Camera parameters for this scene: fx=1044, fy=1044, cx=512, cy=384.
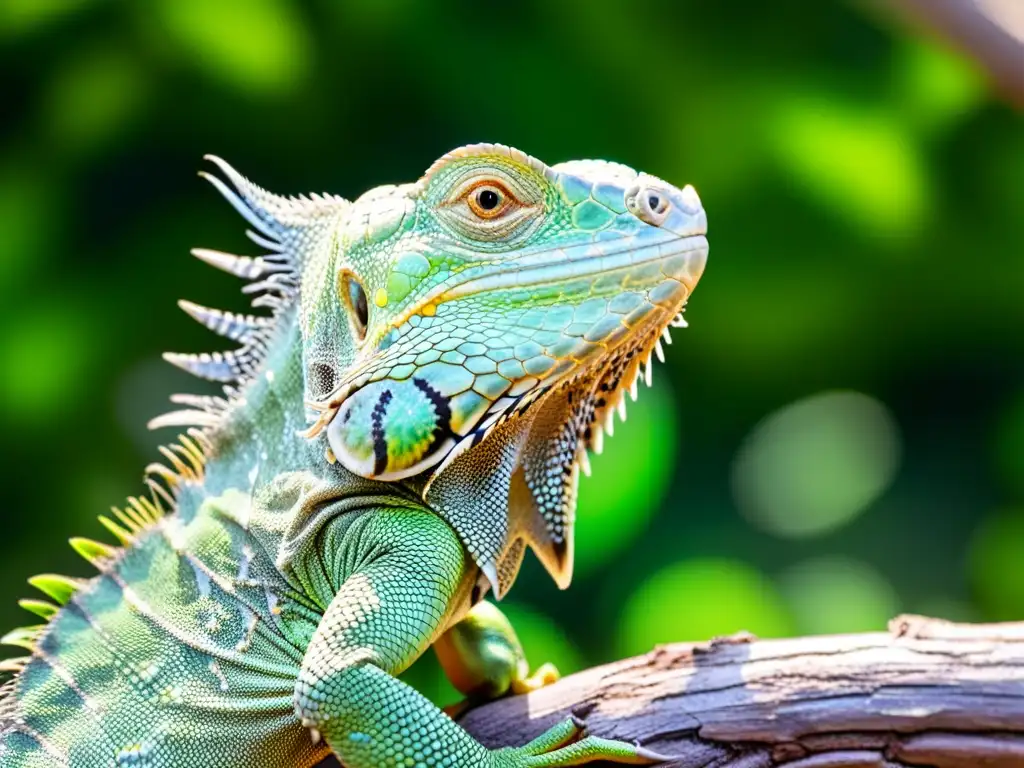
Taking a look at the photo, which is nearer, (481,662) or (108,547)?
(108,547)

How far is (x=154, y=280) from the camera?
20.4 feet

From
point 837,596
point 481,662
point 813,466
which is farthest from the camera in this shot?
point 813,466

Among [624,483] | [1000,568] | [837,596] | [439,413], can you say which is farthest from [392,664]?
[1000,568]

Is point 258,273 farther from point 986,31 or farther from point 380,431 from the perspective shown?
point 986,31

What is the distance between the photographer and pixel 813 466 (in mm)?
6699

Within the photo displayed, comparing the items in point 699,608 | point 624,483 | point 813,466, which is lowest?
point 699,608

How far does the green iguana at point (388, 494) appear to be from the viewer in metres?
2.50

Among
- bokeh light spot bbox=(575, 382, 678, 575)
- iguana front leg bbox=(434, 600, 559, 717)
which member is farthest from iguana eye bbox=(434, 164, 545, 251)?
bokeh light spot bbox=(575, 382, 678, 575)

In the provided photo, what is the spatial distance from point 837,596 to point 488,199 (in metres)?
4.39

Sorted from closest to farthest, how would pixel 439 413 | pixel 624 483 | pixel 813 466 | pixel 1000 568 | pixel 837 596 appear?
1. pixel 439 413
2. pixel 624 483
3. pixel 837 596
4. pixel 1000 568
5. pixel 813 466

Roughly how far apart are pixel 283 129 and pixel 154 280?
1.18 meters

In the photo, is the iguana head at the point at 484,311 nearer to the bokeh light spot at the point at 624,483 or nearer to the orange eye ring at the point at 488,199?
the orange eye ring at the point at 488,199

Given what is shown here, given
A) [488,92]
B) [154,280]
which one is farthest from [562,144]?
[154,280]

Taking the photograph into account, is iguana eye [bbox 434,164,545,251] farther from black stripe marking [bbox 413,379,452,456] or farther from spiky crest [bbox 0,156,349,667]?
spiky crest [bbox 0,156,349,667]
